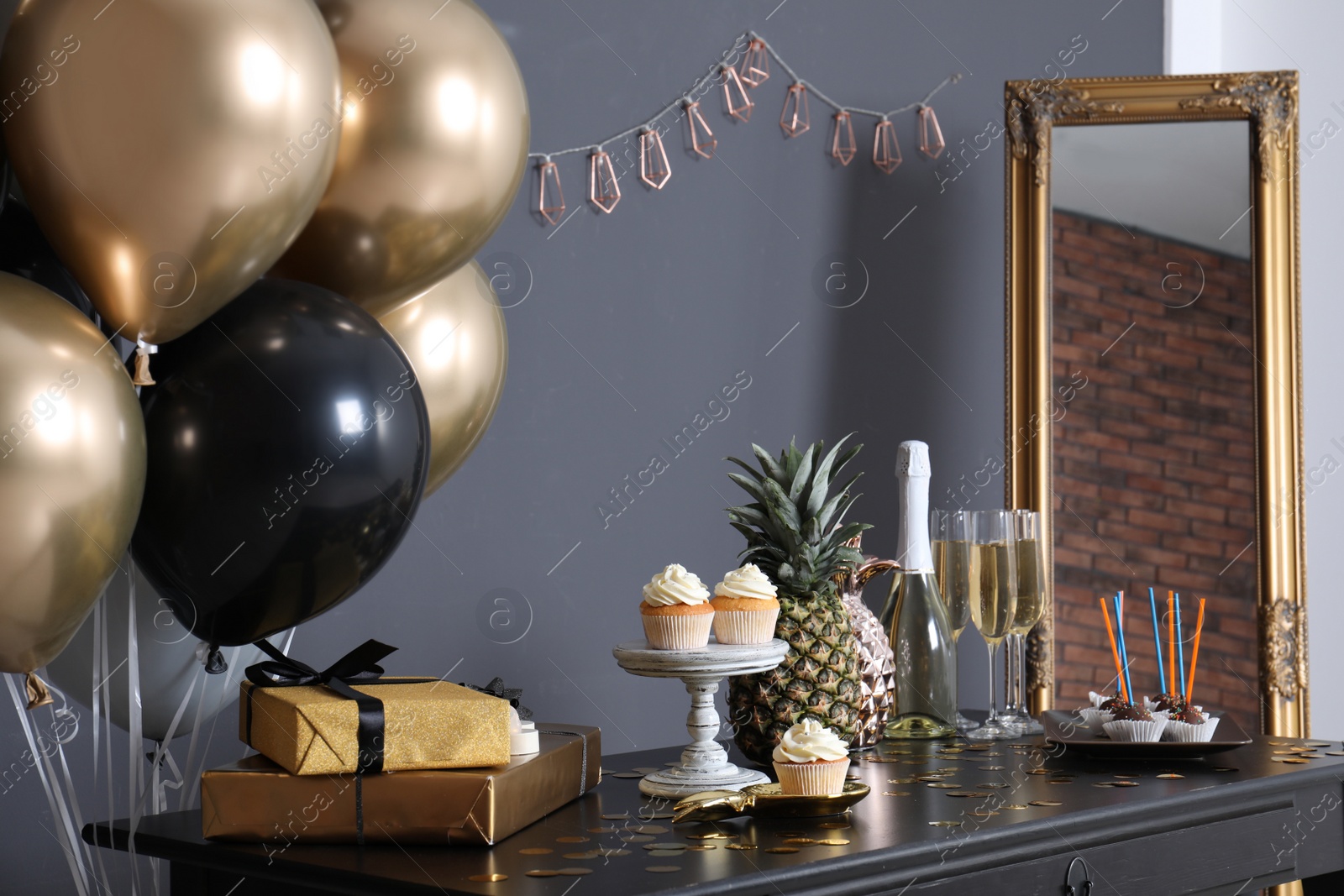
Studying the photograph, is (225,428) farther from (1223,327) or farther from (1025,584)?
(1223,327)

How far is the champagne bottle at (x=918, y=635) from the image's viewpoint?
63.5 inches

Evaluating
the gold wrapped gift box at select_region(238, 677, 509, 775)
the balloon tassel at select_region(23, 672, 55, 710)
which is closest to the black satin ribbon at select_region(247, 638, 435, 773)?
the gold wrapped gift box at select_region(238, 677, 509, 775)

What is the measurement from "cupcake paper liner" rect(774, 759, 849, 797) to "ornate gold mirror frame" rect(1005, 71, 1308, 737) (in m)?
1.17

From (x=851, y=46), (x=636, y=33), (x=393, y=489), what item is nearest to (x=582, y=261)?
(x=636, y=33)

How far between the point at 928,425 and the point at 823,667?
102cm

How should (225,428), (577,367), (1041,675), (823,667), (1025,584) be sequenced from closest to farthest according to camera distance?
(225,428) → (823,667) → (1025,584) → (577,367) → (1041,675)

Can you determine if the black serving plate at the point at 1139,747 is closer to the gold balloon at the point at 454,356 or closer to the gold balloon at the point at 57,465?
the gold balloon at the point at 454,356

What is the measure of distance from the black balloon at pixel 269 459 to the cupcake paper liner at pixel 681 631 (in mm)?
295

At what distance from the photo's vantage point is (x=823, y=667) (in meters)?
1.35

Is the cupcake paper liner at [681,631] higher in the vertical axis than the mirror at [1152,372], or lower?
lower

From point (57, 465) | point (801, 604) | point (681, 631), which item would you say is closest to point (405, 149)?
point (57, 465)

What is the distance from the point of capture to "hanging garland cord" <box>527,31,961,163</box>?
1865 mm

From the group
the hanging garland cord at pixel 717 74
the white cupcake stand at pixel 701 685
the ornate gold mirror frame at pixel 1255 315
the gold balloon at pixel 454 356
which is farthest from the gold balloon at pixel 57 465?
the ornate gold mirror frame at pixel 1255 315

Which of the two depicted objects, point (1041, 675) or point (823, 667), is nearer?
point (823, 667)
